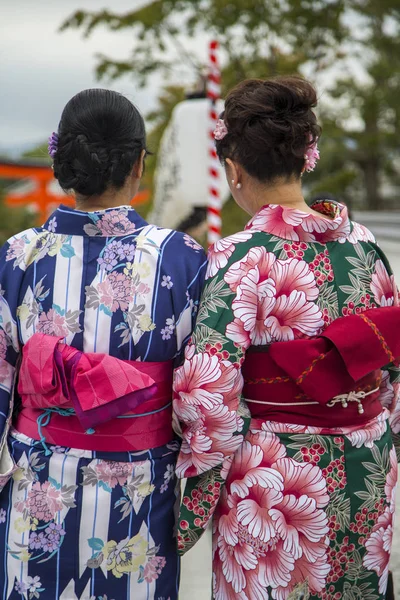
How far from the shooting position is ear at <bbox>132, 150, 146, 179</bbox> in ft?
5.98

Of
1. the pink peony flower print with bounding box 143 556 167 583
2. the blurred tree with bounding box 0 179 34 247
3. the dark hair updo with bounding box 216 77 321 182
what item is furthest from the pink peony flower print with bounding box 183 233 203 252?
the blurred tree with bounding box 0 179 34 247

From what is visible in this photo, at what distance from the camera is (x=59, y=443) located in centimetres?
176

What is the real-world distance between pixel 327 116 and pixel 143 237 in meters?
11.8

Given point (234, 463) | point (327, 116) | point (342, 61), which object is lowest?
point (327, 116)

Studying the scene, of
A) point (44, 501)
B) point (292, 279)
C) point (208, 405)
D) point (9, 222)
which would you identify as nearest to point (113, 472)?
Answer: point (44, 501)

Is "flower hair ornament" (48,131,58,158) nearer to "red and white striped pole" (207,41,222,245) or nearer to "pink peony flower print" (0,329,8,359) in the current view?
"pink peony flower print" (0,329,8,359)

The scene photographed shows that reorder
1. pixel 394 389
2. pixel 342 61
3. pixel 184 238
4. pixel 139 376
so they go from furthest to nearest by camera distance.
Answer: pixel 342 61 → pixel 394 389 → pixel 184 238 → pixel 139 376

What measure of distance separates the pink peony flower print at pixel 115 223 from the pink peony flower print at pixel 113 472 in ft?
1.93

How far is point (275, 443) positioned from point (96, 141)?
34.9 inches

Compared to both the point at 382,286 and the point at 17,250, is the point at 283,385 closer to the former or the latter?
the point at 382,286

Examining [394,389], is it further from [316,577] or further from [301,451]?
[316,577]

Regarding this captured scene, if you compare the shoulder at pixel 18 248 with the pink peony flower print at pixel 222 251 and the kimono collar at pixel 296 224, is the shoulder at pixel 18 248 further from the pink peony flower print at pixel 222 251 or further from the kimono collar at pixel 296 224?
the kimono collar at pixel 296 224

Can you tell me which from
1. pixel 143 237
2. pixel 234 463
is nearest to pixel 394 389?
pixel 234 463

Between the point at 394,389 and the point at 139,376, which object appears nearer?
the point at 139,376
